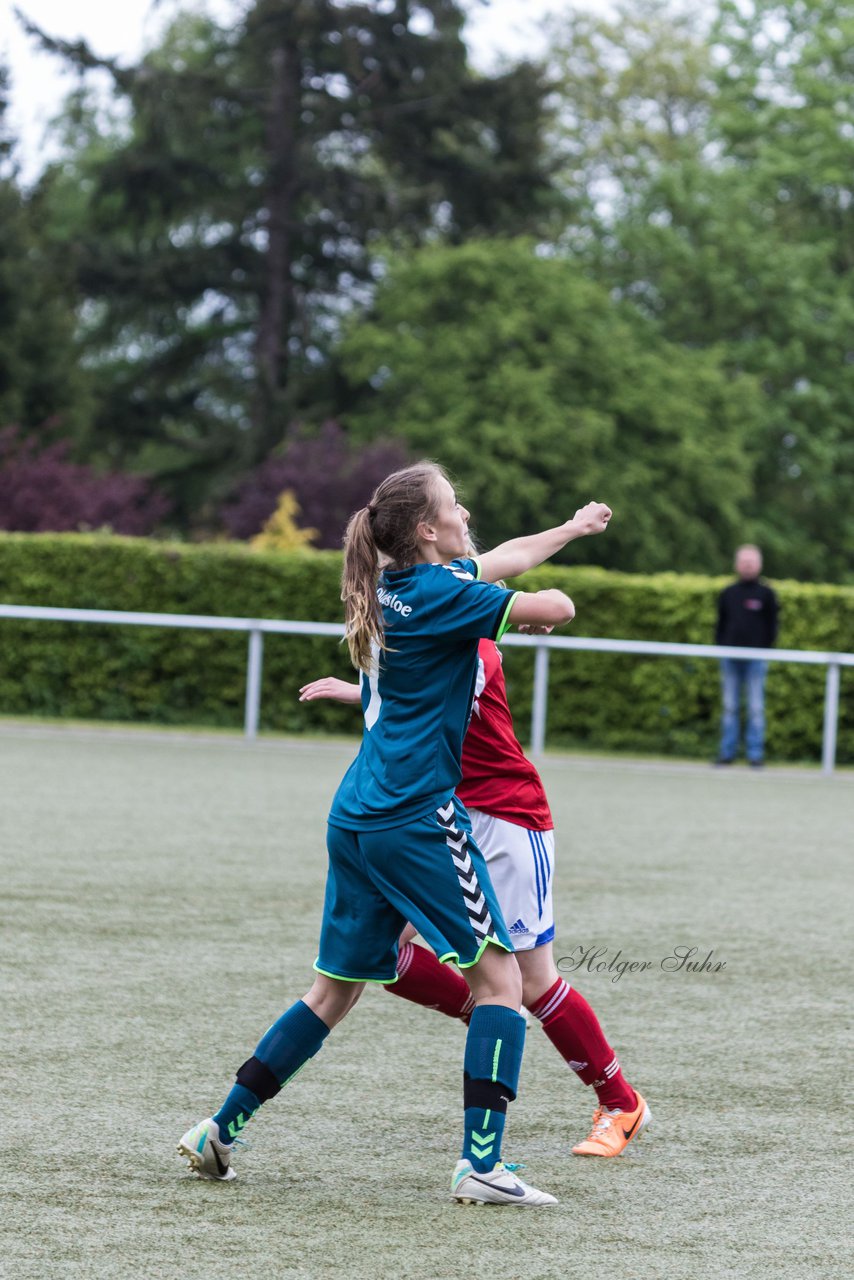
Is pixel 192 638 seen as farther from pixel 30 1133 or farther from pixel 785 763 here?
pixel 30 1133

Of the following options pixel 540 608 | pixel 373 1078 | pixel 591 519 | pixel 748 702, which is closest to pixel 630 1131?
pixel 373 1078

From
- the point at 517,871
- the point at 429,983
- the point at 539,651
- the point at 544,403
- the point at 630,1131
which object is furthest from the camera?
the point at 544,403

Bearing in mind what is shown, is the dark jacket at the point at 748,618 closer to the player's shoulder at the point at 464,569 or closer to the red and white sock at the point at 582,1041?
the red and white sock at the point at 582,1041

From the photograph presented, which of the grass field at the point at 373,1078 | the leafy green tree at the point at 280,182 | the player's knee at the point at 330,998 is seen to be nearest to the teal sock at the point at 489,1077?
the grass field at the point at 373,1078

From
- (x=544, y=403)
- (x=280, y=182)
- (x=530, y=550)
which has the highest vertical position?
(x=280, y=182)

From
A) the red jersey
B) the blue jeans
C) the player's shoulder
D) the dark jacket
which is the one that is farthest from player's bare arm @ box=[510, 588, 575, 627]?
the dark jacket

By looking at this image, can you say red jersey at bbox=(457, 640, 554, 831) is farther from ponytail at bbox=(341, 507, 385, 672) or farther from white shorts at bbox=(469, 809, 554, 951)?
ponytail at bbox=(341, 507, 385, 672)

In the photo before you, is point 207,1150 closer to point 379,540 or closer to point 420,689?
point 420,689

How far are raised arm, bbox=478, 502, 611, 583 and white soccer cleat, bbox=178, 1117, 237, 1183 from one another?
1.34m

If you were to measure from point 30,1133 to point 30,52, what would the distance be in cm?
3135

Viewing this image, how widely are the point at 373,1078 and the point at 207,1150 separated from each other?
1092 millimetres

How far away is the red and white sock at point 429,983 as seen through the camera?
14.3 feet

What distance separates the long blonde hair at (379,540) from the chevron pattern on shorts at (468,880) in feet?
1.32

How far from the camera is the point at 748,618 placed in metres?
15.8
